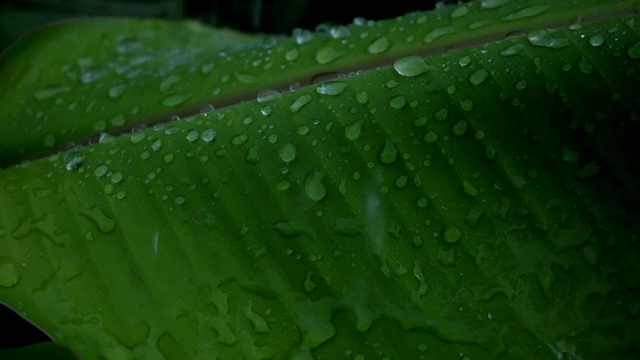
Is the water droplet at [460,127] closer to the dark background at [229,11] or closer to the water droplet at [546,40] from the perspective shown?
the water droplet at [546,40]

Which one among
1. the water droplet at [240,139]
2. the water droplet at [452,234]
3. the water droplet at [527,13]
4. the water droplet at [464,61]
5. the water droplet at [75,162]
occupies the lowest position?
the water droplet at [75,162]

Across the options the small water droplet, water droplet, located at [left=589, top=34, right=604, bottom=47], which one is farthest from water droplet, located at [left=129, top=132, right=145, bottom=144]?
water droplet, located at [left=589, top=34, right=604, bottom=47]

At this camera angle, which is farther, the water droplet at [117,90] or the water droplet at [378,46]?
the water droplet at [117,90]

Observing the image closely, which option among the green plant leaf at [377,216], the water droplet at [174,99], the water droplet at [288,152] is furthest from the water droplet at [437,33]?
the water droplet at [174,99]

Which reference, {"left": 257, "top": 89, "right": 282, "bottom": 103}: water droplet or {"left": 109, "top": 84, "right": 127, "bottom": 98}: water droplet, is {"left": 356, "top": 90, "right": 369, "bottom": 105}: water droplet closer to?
{"left": 257, "top": 89, "right": 282, "bottom": 103}: water droplet

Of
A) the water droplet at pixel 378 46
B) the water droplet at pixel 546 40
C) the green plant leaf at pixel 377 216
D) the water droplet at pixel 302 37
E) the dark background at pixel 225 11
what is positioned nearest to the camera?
the green plant leaf at pixel 377 216

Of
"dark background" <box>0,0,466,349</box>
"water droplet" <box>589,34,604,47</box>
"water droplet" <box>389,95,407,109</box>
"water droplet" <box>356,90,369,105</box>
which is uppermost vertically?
"water droplet" <box>589,34,604,47</box>

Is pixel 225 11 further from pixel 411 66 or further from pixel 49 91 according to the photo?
pixel 411 66
